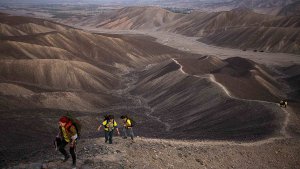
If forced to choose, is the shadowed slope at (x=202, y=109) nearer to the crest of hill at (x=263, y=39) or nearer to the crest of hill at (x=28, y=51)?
the crest of hill at (x=28, y=51)

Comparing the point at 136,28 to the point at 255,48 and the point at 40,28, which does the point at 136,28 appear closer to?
the point at 40,28

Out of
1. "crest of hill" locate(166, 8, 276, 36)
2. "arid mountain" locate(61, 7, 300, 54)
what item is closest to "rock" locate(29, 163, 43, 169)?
"arid mountain" locate(61, 7, 300, 54)

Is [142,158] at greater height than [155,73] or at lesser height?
greater

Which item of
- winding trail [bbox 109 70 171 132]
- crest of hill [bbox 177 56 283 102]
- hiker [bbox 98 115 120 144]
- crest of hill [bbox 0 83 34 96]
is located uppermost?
hiker [bbox 98 115 120 144]

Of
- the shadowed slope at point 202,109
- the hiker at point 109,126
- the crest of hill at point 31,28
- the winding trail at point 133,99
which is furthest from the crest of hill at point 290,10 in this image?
the hiker at point 109,126

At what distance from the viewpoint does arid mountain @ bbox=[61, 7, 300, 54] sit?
91.6 meters

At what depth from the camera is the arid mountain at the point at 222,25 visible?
91562 mm

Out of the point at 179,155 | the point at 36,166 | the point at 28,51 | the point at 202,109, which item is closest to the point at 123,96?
the point at 202,109

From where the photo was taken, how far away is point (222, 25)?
406 ft

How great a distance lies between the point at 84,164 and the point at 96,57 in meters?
62.2

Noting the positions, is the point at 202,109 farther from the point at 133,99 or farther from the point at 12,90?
the point at 12,90

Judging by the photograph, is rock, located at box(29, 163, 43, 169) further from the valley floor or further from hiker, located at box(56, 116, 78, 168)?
hiker, located at box(56, 116, 78, 168)

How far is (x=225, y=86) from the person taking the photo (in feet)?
138

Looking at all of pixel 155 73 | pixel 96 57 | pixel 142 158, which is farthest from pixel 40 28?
pixel 142 158
